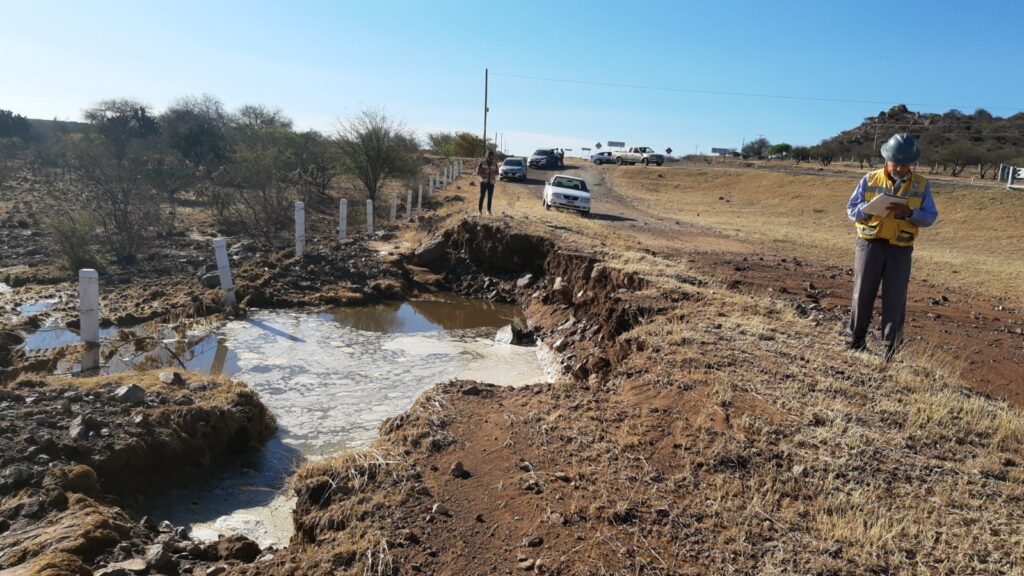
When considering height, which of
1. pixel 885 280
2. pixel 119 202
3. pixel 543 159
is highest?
pixel 543 159

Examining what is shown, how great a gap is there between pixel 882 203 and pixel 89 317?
8.23 meters

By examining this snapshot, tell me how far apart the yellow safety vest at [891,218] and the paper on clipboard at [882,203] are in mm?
101

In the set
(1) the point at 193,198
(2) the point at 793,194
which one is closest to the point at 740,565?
(1) the point at 193,198

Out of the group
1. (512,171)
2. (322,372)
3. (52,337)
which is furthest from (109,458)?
(512,171)

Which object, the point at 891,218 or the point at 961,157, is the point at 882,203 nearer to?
the point at 891,218

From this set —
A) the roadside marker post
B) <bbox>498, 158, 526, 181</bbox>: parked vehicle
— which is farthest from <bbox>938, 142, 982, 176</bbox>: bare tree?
<bbox>498, 158, 526, 181</bbox>: parked vehicle

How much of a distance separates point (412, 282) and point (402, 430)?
350 inches

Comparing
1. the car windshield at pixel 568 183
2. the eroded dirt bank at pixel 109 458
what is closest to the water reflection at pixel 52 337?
the eroded dirt bank at pixel 109 458

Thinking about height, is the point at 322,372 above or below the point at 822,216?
below

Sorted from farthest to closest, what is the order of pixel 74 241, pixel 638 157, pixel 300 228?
pixel 638 157 → pixel 300 228 → pixel 74 241

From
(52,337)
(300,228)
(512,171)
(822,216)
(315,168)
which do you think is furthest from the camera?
(512,171)

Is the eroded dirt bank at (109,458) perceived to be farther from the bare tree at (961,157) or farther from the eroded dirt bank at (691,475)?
the bare tree at (961,157)

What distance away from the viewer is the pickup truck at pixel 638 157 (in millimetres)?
54000

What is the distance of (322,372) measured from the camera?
27.9 feet
